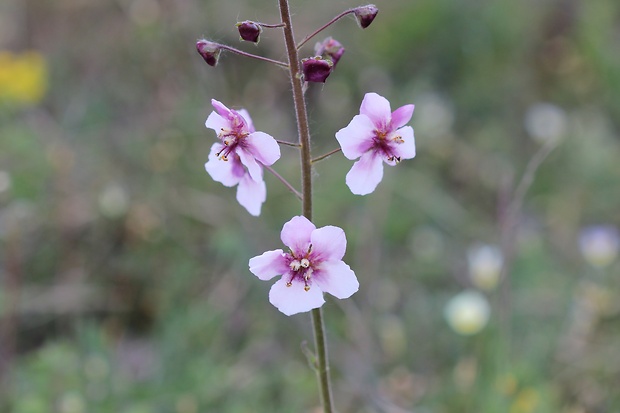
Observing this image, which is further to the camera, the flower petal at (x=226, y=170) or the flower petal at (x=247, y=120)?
the flower petal at (x=226, y=170)

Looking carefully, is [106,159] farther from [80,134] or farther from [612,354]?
[612,354]

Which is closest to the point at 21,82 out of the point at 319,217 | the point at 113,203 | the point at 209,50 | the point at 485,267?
the point at 113,203

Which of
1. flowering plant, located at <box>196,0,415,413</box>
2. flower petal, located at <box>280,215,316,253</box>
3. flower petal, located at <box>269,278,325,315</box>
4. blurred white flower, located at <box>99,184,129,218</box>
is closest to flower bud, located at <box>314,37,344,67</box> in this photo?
flowering plant, located at <box>196,0,415,413</box>

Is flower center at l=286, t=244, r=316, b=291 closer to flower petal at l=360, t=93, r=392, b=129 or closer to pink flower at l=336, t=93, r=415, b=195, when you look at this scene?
pink flower at l=336, t=93, r=415, b=195

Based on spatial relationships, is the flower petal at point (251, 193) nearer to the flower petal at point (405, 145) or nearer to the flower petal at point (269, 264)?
the flower petal at point (269, 264)

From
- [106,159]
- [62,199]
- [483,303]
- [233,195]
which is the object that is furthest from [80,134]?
[483,303]

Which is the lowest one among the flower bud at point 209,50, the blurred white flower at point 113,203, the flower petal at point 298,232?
the flower petal at point 298,232

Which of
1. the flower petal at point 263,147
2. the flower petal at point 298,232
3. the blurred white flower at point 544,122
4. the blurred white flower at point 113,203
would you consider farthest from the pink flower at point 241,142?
the blurred white flower at point 544,122
